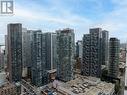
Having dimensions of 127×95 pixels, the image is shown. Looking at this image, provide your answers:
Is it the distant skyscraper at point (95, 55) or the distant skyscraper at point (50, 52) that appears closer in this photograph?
the distant skyscraper at point (95, 55)

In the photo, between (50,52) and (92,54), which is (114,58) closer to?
(92,54)

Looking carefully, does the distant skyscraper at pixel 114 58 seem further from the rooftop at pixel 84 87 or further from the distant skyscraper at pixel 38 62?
the distant skyscraper at pixel 38 62

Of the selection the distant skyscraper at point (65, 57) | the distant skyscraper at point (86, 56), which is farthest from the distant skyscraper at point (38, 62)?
the distant skyscraper at point (86, 56)

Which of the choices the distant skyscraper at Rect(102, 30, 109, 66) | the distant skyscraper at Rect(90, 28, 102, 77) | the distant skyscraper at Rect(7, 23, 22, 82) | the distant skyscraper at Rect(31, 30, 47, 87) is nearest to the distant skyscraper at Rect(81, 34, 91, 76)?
the distant skyscraper at Rect(90, 28, 102, 77)

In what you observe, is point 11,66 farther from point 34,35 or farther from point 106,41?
point 106,41

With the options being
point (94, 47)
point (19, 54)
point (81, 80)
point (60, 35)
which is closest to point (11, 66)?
point (19, 54)

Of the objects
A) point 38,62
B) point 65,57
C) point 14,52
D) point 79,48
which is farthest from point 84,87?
point 79,48
